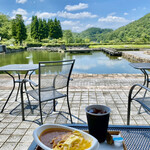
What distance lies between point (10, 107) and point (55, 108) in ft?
2.54

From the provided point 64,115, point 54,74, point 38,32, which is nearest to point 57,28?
point 38,32

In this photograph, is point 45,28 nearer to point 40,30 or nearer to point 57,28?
point 40,30

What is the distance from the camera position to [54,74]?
193 cm

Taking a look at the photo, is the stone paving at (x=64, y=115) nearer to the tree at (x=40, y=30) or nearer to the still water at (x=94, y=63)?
the still water at (x=94, y=63)

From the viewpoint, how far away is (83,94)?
11.1 ft

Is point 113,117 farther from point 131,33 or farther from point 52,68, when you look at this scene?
point 131,33

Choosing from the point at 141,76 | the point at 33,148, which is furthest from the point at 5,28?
the point at 33,148

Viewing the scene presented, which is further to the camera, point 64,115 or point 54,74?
point 64,115

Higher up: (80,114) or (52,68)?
(52,68)

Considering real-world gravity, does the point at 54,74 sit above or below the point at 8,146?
above

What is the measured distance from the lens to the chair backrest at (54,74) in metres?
1.76

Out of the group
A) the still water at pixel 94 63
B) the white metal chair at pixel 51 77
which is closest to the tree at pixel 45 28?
the still water at pixel 94 63

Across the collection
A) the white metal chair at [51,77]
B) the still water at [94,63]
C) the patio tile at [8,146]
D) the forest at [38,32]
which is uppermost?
the forest at [38,32]

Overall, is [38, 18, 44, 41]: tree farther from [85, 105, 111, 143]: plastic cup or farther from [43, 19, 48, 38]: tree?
[85, 105, 111, 143]: plastic cup
